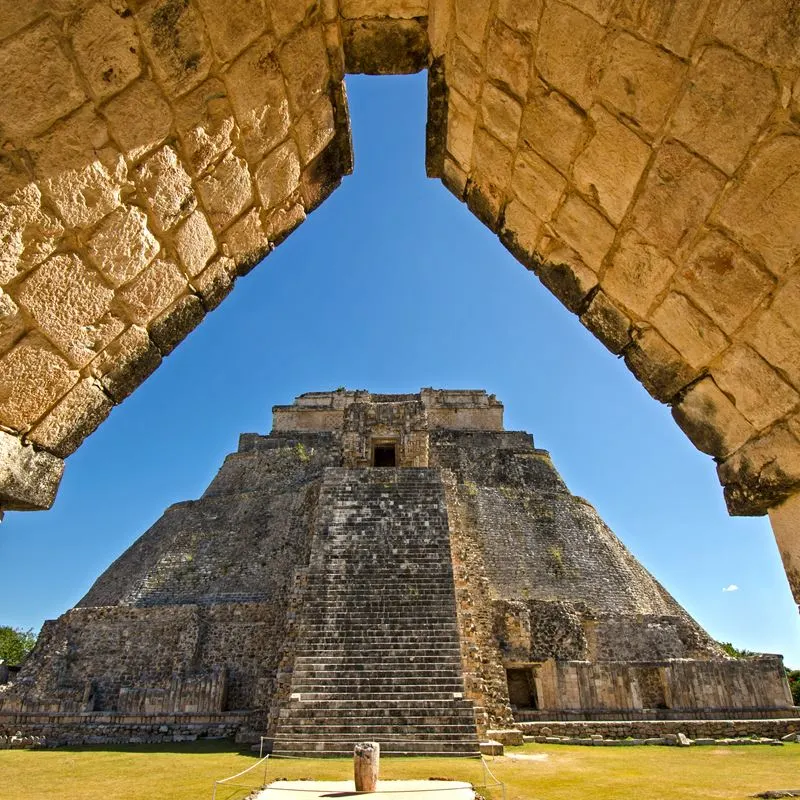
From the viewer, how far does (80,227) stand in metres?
1.73

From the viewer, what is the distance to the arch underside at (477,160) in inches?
60.5

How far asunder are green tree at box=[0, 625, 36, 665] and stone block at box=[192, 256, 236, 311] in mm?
45092

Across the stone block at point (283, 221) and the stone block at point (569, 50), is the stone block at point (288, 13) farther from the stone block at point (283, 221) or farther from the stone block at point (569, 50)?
the stone block at point (569, 50)

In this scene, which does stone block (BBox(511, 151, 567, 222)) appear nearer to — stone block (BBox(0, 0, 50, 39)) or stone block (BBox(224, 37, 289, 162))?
stone block (BBox(224, 37, 289, 162))

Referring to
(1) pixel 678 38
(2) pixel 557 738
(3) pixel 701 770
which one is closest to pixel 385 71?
(1) pixel 678 38

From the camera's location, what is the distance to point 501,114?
2.13 metres

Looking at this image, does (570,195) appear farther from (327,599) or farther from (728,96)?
(327,599)

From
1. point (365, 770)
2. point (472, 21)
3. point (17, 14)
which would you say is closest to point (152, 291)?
point (17, 14)

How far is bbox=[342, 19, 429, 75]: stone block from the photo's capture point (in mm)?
2270

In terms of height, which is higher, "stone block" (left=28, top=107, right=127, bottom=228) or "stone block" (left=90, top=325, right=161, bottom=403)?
"stone block" (left=28, top=107, right=127, bottom=228)

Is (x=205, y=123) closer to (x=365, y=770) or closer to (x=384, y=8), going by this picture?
(x=384, y=8)

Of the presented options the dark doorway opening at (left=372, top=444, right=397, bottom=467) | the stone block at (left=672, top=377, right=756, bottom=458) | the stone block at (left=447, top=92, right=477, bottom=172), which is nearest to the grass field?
the stone block at (left=672, top=377, right=756, bottom=458)

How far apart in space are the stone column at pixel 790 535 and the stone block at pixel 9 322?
7.97ft

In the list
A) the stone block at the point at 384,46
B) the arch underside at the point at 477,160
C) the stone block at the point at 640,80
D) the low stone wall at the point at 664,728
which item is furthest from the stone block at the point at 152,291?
the low stone wall at the point at 664,728
